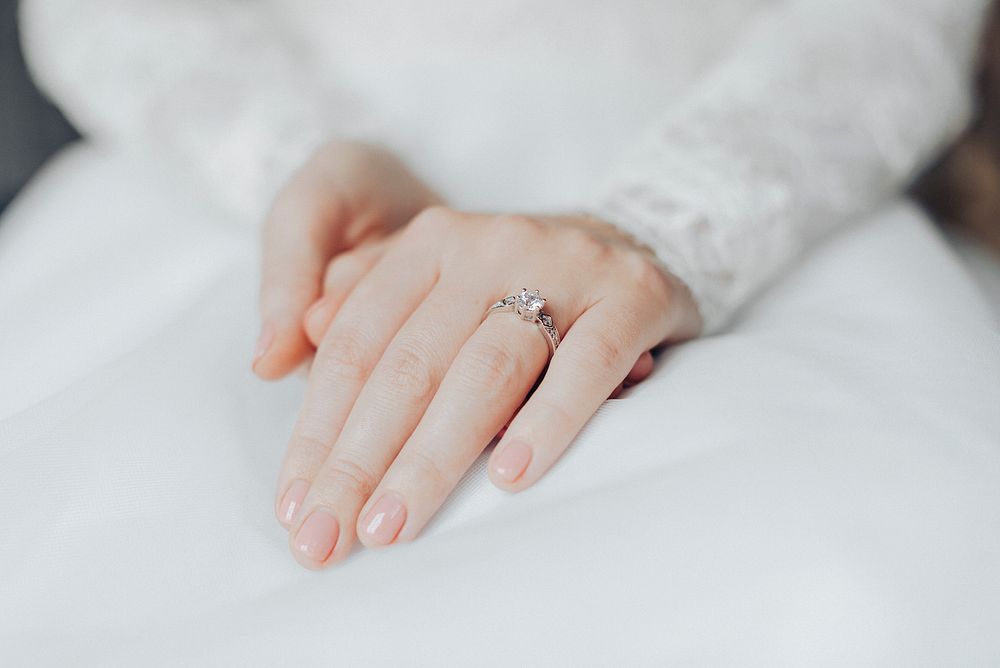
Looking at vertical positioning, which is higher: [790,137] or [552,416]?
[552,416]

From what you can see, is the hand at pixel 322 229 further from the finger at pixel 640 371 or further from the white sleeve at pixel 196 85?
the finger at pixel 640 371

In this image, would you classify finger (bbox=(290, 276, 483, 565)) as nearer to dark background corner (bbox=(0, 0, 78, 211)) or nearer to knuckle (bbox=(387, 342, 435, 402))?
knuckle (bbox=(387, 342, 435, 402))

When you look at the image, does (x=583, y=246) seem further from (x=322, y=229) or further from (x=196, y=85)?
(x=196, y=85)

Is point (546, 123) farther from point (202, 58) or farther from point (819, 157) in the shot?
point (202, 58)

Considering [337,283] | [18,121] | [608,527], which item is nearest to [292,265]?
[337,283]

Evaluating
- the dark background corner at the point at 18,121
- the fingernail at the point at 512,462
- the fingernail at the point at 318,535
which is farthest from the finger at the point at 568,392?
the dark background corner at the point at 18,121

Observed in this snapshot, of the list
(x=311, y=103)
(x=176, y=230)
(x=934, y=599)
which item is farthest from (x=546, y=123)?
(x=934, y=599)
